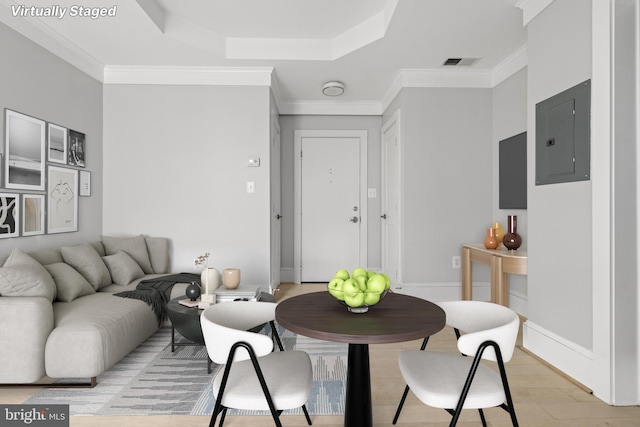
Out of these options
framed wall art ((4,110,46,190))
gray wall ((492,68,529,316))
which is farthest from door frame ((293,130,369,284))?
framed wall art ((4,110,46,190))

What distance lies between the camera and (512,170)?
3.94 meters

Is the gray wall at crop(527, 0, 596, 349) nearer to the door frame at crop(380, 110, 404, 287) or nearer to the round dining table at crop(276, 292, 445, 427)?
the round dining table at crop(276, 292, 445, 427)

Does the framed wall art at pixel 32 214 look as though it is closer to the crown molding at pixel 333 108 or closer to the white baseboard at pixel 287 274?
the white baseboard at pixel 287 274

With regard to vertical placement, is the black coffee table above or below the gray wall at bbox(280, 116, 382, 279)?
below

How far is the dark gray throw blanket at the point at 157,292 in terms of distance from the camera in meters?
3.06

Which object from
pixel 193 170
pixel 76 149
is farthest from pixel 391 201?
pixel 76 149

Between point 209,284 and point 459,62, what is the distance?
11.0 feet

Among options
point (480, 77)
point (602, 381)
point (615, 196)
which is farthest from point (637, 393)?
point (480, 77)

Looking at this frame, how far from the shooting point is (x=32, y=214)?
3150mm

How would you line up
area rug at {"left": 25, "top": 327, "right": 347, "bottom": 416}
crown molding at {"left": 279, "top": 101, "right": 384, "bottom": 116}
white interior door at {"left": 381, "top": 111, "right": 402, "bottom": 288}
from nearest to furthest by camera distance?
area rug at {"left": 25, "top": 327, "right": 347, "bottom": 416}
white interior door at {"left": 381, "top": 111, "right": 402, "bottom": 288}
crown molding at {"left": 279, "top": 101, "right": 384, "bottom": 116}

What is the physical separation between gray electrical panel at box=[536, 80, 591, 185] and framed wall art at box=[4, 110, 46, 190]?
394 cm

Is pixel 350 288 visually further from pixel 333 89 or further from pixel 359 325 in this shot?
pixel 333 89

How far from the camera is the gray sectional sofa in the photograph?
2225 millimetres

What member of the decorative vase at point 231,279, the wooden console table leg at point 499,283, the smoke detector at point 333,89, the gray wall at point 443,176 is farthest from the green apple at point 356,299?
the smoke detector at point 333,89
